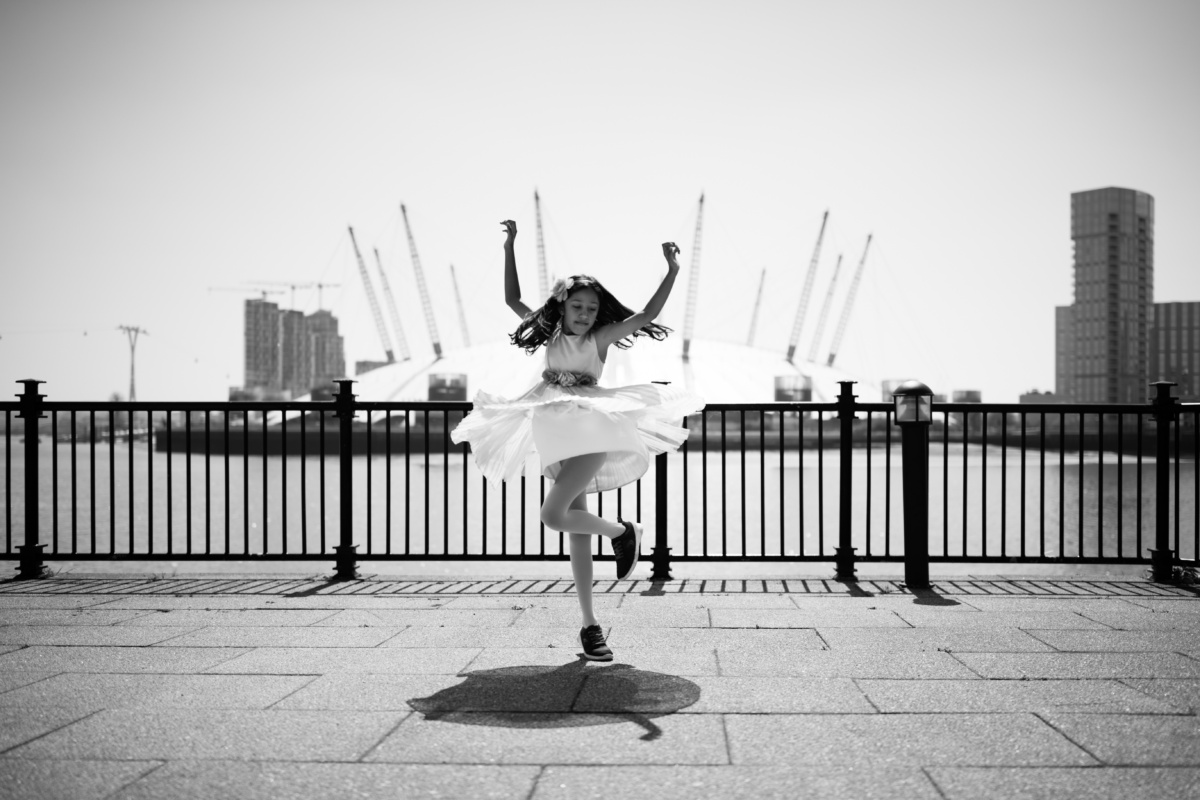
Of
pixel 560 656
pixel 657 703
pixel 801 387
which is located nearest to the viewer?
pixel 657 703

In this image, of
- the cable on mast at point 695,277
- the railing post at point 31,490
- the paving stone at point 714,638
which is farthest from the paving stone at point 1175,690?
the cable on mast at point 695,277

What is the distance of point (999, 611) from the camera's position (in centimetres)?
528

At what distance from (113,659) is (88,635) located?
0.68 m

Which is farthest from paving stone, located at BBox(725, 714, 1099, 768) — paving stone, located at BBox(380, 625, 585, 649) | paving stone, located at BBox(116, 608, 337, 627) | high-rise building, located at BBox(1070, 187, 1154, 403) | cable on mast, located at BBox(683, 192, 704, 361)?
high-rise building, located at BBox(1070, 187, 1154, 403)

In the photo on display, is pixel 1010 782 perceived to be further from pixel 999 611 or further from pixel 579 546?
pixel 999 611

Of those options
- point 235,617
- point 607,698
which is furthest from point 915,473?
point 235,617

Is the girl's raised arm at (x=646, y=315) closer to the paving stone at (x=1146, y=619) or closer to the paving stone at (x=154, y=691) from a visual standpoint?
the paving stone at (x=154, y=691)

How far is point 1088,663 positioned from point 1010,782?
169 cm

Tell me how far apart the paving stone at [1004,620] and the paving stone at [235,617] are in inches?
127

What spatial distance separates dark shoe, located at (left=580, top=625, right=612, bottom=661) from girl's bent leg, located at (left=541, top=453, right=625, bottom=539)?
433 mm

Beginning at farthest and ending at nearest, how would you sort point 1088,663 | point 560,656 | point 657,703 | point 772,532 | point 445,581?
point 772,532
point 445,581
point 560,656
point 1088,663
point 657,703

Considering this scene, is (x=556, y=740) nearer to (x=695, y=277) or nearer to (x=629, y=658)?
(x=629, y=658)

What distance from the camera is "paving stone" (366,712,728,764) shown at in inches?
109

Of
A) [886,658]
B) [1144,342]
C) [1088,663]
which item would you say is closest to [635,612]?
[886,658]
